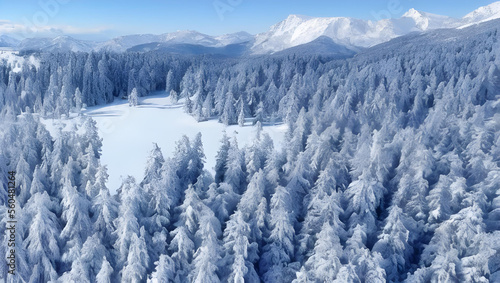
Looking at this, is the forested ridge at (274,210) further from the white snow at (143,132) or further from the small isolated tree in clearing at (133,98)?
the small isolated tree in clearing at (133,98)

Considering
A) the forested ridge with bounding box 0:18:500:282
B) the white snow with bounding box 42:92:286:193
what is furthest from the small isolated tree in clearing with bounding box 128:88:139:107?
the forested ridge with bounding box 0:18:500:282

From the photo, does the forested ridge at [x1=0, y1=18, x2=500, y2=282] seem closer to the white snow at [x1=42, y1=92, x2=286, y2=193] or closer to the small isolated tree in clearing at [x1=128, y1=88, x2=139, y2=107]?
the white snow at [x1=42, y1=92, x2=286, y2=193]

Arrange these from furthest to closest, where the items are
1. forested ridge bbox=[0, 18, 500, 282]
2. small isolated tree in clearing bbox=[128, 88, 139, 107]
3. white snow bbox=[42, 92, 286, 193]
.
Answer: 1. small isolated tree in clearing bbox=[128, 88, 139, 107]
2. white snow bbox=[42, 92, 286, 193]
3. forested ridge bbox=[0, 18, 500, 282]

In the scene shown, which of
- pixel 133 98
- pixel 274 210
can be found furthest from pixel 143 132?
pixel 274 210

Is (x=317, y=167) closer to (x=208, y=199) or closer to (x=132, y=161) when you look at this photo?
(x=208, y=199)

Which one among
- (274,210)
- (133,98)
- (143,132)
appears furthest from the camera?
(133,98)

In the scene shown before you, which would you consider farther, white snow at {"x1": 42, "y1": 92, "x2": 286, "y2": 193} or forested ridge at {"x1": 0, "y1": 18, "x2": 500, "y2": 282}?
white snow at {"x1": 42, "y1": 92, "x2": 286, "y2": 193}

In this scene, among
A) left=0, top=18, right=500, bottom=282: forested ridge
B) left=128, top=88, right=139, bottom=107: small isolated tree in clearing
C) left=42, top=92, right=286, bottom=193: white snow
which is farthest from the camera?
left=128, top=88, right=139, bottom=107: small isolated tree in clearing

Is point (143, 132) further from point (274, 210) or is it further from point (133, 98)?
point (274, 210)
